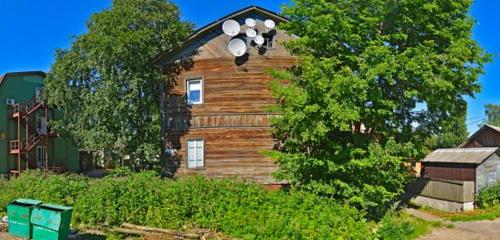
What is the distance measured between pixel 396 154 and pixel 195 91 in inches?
396

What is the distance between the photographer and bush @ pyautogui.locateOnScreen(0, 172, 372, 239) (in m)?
12.7

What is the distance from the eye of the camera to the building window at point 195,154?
2117 cm

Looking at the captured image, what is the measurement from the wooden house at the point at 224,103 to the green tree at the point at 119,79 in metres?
2.85

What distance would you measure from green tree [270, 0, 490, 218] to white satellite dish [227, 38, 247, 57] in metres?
3.16

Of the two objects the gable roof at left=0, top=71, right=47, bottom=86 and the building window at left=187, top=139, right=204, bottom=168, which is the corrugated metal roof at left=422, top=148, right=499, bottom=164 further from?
the gable roof at left=0, top=71, right=47, bottom=86

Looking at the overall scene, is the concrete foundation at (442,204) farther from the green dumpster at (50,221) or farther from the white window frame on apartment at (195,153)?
the green dumpster at (50,221)

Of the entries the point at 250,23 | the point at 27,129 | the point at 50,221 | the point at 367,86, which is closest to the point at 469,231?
the point at 367,86

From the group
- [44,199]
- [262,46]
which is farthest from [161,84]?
[44,199]

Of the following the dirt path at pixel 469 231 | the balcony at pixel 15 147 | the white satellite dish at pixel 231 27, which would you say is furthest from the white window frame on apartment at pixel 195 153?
the balcony at pixel 15 147

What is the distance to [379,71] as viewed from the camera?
15.4 m

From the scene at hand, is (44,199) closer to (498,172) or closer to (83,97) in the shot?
(83,97)

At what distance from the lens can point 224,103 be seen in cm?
2084

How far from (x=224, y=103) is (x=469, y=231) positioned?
11.7m

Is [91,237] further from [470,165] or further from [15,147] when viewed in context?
[15,147]
